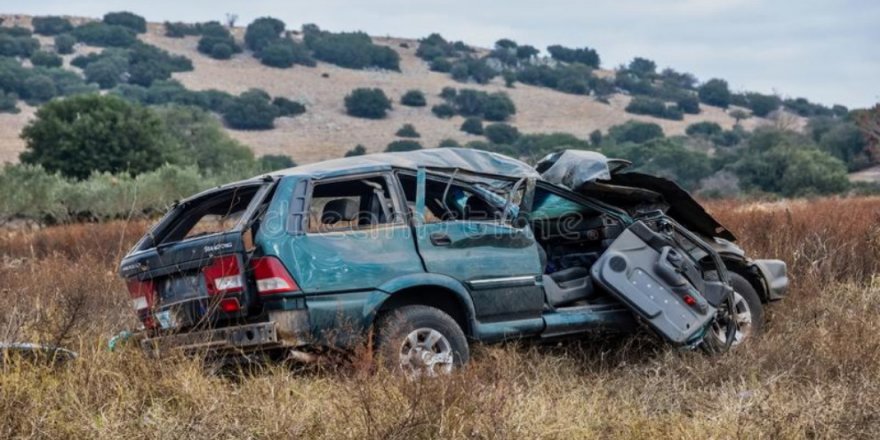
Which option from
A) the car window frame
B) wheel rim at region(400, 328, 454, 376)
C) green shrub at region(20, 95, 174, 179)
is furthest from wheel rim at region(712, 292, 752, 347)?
green shrub at region(20, 95, 174, 179)

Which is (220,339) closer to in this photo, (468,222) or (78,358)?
(78,358)

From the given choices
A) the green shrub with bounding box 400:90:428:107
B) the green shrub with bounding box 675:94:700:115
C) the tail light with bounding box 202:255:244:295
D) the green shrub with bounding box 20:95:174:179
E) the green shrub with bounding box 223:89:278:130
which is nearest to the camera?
the tail light with bounding box 202:255:244:295

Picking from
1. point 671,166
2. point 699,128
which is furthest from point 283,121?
point 671,166

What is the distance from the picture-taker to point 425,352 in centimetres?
717

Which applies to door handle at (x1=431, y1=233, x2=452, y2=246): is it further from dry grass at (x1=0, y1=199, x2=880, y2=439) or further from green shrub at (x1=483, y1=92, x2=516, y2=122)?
green shrub at (x1=483, y1=92, x2=516, y2=122)

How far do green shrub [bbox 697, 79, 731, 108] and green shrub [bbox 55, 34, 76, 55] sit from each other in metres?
54.3

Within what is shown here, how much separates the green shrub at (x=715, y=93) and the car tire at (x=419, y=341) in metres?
91.0

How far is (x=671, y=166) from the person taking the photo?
42.9 metres

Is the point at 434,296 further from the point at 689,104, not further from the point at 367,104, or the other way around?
the point at 689,104

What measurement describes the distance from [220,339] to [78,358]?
2.89ft

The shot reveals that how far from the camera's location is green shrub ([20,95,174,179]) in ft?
123

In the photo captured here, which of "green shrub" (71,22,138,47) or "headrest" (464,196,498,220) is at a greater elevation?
"headrest" (464,196,498,220)

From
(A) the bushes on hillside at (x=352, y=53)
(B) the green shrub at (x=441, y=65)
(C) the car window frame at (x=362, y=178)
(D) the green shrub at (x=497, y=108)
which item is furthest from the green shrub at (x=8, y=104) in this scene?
(C) the car window frame at (x=362, y=178)

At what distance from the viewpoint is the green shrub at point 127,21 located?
102 metres
